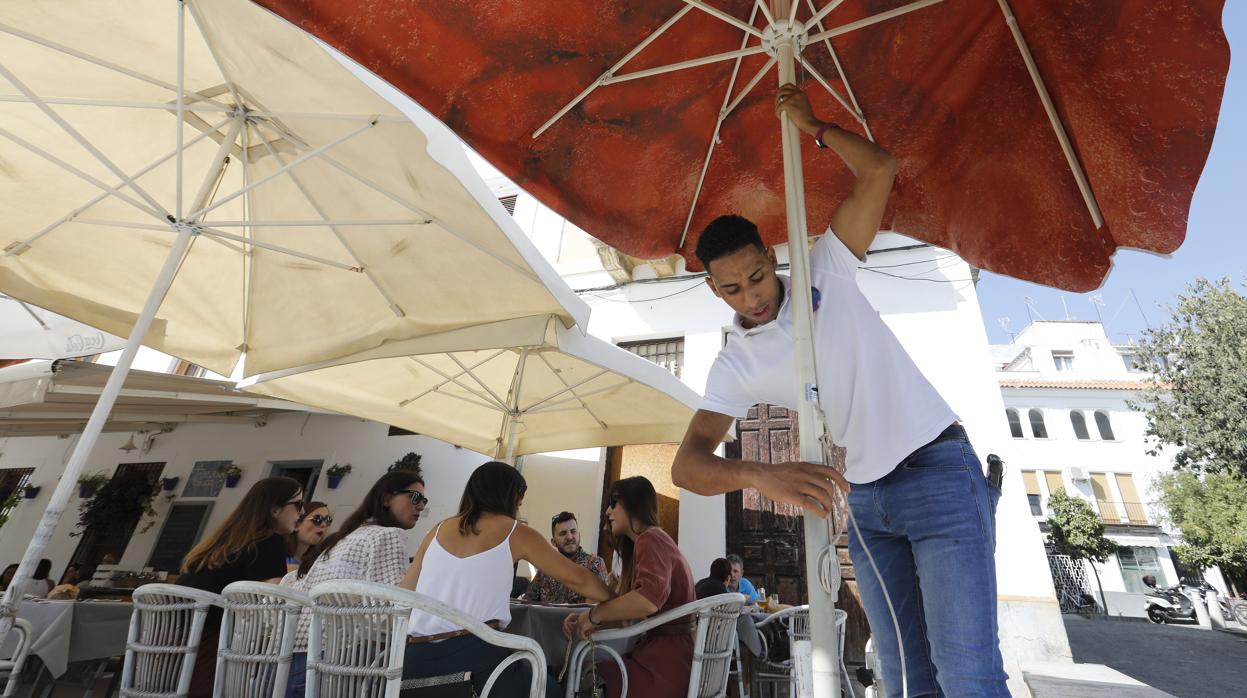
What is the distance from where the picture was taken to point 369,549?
9.46ft

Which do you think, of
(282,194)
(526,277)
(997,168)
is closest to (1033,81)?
(997,168)

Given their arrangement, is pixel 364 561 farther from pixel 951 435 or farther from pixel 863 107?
pixel 863 107

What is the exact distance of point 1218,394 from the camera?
65.6 ft

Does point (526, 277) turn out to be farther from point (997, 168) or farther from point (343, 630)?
point (997, 168)

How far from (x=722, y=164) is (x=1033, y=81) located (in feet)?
3.76

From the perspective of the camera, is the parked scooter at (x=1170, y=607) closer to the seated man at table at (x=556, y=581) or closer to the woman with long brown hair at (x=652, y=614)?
the seated man at table at (x=556, y=581)

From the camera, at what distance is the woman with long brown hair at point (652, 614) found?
2961 mm

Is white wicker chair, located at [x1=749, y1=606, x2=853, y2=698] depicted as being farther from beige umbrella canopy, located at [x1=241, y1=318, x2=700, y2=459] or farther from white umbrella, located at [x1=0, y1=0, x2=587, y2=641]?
white umbrella, located at [x1=0, y1=0, x2=587, y2=641]

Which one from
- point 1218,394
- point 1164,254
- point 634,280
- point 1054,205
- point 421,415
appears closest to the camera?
point 1164,254

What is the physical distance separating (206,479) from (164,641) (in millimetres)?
10151

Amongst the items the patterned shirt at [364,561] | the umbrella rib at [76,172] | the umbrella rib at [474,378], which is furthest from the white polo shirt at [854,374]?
the umbrella rib at [474,378]

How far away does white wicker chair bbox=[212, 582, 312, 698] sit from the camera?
2.49m

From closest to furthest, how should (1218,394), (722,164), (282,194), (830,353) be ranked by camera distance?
(830,353) < (722,164) < (282,194) < (1218,394)

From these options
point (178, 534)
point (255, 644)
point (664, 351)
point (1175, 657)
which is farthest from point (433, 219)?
point (1175, 657)
